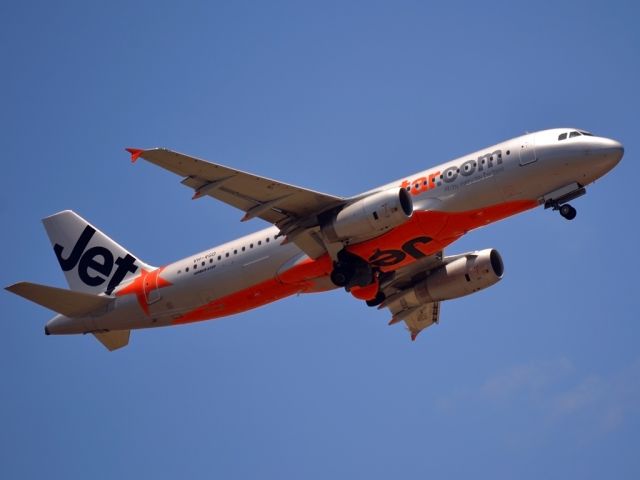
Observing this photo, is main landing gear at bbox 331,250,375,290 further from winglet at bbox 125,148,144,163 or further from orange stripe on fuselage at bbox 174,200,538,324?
winglet at bbox 125,148,144,163

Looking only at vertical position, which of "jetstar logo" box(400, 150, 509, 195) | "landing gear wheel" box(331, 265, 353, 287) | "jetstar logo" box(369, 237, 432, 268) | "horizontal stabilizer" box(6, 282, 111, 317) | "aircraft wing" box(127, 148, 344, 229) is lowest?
"landing gear wheel" box(331, 265, 353, 287)

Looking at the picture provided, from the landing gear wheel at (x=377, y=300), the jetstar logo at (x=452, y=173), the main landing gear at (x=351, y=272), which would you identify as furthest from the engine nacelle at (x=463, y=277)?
the jetstar logo at (x=452, y=173)

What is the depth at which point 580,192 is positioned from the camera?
40.6m

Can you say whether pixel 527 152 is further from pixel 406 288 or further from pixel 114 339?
pixel 114 339

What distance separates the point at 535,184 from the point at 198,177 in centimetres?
1306

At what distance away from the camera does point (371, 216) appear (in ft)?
135

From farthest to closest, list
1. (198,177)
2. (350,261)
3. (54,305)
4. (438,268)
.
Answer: (438,268), (54,305), (350,261), (198,177)

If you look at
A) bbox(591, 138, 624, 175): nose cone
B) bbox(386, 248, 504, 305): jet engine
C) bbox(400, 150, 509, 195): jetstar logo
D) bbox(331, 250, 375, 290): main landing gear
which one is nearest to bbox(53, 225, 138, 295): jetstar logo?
bbox(331, 250, 375, 290): main landing gear

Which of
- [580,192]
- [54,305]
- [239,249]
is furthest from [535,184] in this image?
[54,305]

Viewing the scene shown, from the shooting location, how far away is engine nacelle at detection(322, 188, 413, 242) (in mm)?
40625

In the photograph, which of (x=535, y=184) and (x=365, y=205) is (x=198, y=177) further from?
(x=535, y=184)

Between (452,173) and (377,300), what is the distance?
9356 millimetres

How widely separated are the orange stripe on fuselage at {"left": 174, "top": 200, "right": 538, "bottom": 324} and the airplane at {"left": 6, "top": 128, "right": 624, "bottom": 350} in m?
0.05

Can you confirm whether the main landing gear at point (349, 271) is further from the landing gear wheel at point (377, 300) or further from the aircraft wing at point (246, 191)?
the landing gear wheel at point (377, 300)
